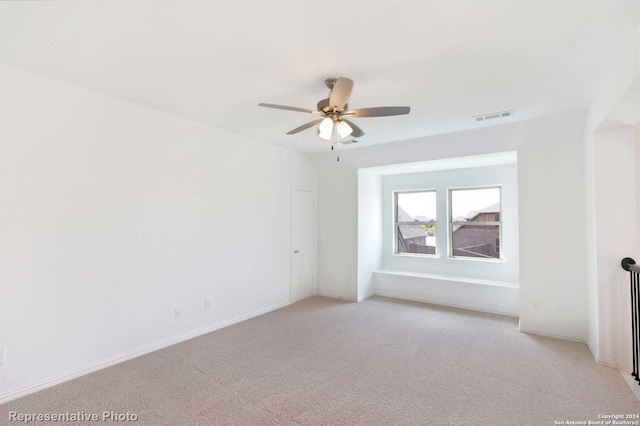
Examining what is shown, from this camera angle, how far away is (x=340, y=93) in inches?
94.7

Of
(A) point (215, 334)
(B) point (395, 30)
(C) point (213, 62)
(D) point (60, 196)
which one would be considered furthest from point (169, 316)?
(B) point (395, 30)

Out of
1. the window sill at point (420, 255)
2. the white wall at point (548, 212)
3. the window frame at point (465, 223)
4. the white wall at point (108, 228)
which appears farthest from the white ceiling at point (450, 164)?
the white wall at point (108, 228)

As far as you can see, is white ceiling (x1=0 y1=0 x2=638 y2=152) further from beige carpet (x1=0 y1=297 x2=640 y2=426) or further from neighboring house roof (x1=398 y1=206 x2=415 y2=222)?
neighboring house roof (x1=398 y1=206 x2=415 y2=222)

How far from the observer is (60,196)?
2730 millimetres

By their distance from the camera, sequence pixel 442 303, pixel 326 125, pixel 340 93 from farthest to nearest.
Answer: pixel 442 303 → pixel 326 125 → pixel 340 93

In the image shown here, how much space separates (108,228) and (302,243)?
3117mm

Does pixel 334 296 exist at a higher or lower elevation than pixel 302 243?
lower

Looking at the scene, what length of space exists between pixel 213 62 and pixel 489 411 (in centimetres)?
343

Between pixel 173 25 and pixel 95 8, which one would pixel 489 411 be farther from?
pixel 95 8

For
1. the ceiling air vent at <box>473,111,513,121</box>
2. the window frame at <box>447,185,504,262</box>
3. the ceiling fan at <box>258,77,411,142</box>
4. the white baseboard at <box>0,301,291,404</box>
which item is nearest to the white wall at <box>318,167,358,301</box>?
the window frame at <box>447,185,504,262</box>

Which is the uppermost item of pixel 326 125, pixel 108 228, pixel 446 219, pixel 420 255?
pixel 326 125

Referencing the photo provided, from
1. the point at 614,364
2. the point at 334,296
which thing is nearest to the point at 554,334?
the point at 614,364

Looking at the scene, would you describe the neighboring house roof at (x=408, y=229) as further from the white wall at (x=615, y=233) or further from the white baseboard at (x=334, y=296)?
the white wall at (x=615, y=233)

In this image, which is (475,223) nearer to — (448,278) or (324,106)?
(448,278)
